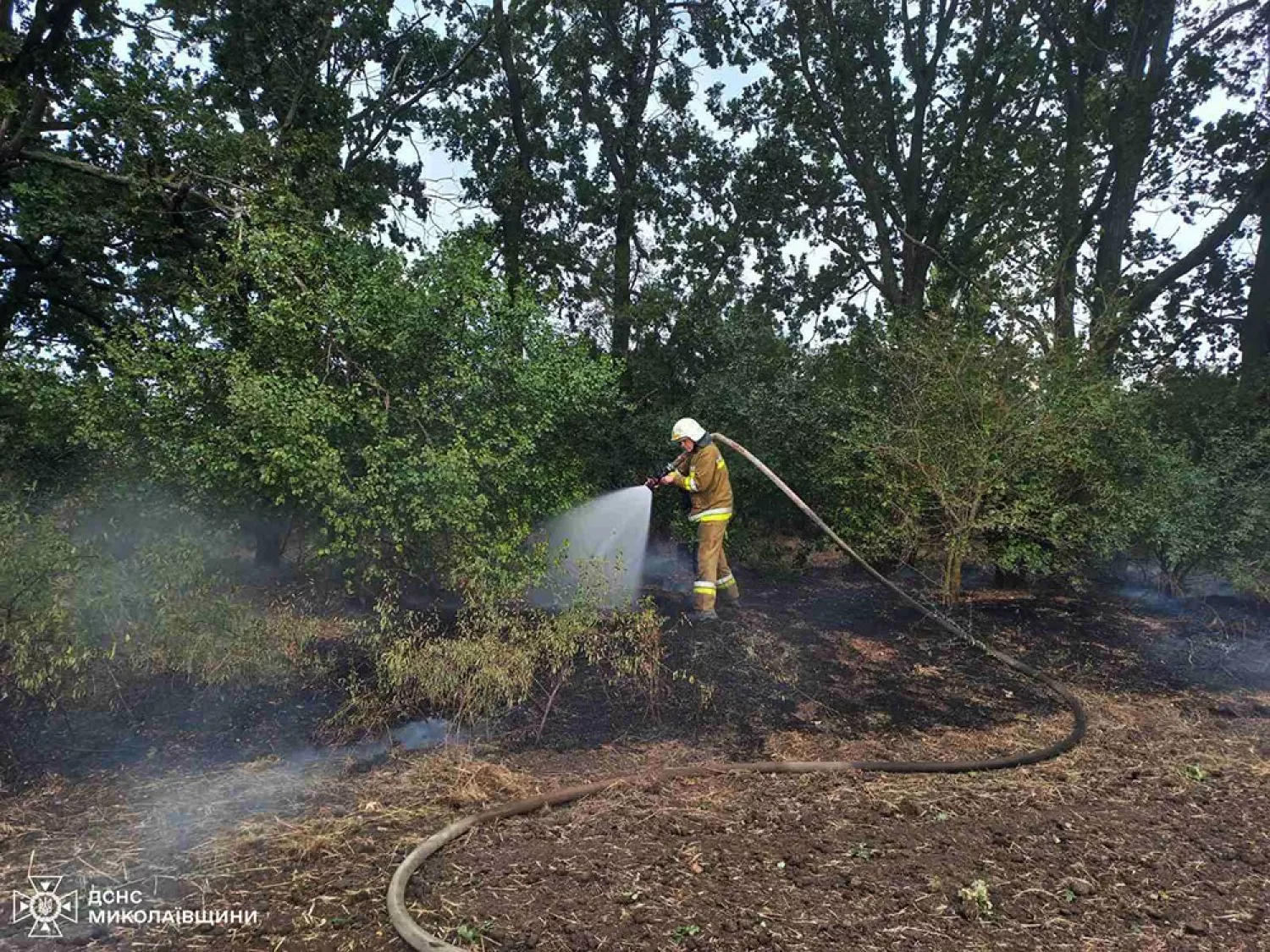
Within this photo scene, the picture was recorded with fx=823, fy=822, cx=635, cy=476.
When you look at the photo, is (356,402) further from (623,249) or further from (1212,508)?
(623,249)

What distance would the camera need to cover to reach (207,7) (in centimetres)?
962

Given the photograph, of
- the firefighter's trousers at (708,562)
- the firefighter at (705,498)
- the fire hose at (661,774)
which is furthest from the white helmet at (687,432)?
the fire hose at (661,774)

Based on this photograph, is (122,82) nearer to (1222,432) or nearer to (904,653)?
(904,653)

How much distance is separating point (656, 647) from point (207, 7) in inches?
367

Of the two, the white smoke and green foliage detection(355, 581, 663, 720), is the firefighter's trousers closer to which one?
the white smoke

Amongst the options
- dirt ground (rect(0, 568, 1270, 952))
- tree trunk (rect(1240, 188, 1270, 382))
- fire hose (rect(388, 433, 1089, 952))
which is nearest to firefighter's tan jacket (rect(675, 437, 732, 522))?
dirt ground (rect(0, 568, 1270, 952))

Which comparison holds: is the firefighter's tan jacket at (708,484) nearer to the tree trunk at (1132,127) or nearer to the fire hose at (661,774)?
the fire hose at (661,774)

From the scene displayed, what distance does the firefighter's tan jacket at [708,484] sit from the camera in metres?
7.08

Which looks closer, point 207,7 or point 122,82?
point 122,82

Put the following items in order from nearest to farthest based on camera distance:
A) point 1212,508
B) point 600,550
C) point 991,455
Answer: point 991,455, point 1212,508, point 600,550

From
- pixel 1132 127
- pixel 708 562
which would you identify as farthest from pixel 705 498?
pixel 1132 127

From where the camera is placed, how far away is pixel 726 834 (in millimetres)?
3316

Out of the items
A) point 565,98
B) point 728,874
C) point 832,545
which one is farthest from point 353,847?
point 565,98

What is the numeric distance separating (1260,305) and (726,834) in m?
14.3
